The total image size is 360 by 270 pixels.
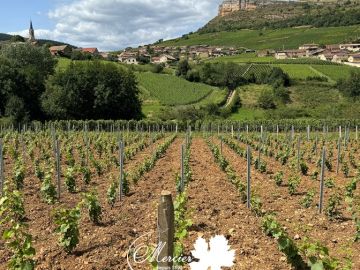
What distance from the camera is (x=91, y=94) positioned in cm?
5606

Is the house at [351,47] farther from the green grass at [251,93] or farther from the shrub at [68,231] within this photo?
the shrub at [68,231]

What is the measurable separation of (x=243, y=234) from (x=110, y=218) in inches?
119

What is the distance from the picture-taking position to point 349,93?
72.5m

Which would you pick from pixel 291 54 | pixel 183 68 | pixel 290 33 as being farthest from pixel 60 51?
pixel 290 33

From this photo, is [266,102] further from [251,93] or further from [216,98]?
[216,98]

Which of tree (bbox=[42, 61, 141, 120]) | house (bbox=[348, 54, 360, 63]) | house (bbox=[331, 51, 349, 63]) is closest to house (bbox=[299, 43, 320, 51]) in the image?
house (bbox=[331, 51, 349, 63])

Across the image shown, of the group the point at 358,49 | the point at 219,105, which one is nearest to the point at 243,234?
the point at 219,105

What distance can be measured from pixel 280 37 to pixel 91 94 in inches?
4300

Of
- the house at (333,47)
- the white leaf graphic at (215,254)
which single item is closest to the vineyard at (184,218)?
the white leaf graphic at (215,254)

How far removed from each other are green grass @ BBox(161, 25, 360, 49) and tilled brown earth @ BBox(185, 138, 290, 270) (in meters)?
130

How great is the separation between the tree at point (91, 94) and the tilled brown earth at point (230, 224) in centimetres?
4169

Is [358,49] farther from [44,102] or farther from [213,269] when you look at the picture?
[213,269]

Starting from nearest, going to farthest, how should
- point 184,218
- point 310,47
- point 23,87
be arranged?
1. point 184,218
2. point 23,87
3. point 310,47

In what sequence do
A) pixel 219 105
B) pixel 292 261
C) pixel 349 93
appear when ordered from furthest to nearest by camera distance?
pixel 349 93, pixel 219 105, pixel 292 261
